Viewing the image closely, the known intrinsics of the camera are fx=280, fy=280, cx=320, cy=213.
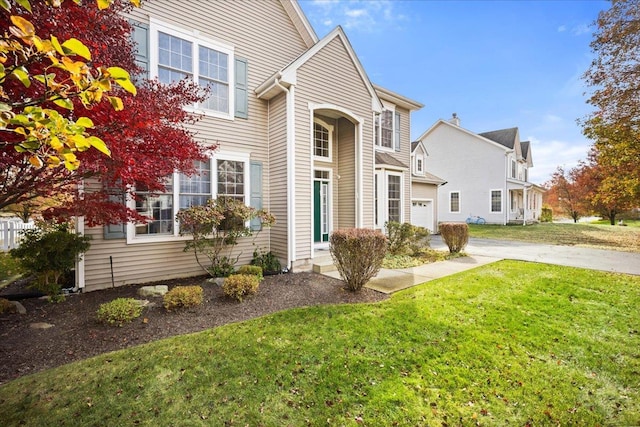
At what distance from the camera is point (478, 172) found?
75.3 feet

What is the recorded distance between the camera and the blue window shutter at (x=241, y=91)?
750 centimetres

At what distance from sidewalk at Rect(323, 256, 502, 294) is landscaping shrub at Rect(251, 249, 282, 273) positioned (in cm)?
134

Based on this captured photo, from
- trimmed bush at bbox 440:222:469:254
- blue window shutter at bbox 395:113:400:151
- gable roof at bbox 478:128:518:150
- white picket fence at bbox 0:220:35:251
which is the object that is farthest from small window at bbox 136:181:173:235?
gable roof at bbox 478:128:518:150

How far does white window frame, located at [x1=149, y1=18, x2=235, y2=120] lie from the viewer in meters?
6.36

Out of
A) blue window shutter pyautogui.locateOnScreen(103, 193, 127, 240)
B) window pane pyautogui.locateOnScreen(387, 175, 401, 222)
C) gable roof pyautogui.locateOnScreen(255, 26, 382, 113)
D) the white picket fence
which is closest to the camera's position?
blue window shutter pyautogui.locateOnScreen(103, 193, 127, 240)

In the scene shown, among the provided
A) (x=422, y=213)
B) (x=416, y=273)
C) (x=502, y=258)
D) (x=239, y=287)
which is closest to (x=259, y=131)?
(x=239, y=287)

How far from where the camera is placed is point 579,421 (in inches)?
97.2

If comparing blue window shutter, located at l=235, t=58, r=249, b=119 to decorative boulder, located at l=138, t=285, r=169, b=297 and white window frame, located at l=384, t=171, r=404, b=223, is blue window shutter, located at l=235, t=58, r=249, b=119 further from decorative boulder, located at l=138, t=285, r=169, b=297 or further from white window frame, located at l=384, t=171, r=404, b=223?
white window frame, located at l=384, t=171, r=404, b=223

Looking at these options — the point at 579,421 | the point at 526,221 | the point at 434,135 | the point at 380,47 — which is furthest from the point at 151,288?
the point at 526,221

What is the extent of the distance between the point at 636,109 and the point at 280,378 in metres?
15.1

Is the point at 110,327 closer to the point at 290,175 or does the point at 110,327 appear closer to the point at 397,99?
the point at 290,175

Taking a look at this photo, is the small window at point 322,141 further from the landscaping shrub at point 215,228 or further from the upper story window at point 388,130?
the landscaping shrub at point 215,228

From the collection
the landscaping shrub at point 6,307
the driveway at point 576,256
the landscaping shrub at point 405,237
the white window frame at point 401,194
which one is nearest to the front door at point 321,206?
the landscaping shrub at point 405,237

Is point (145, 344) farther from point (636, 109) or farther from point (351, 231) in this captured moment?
point (636, 109)
